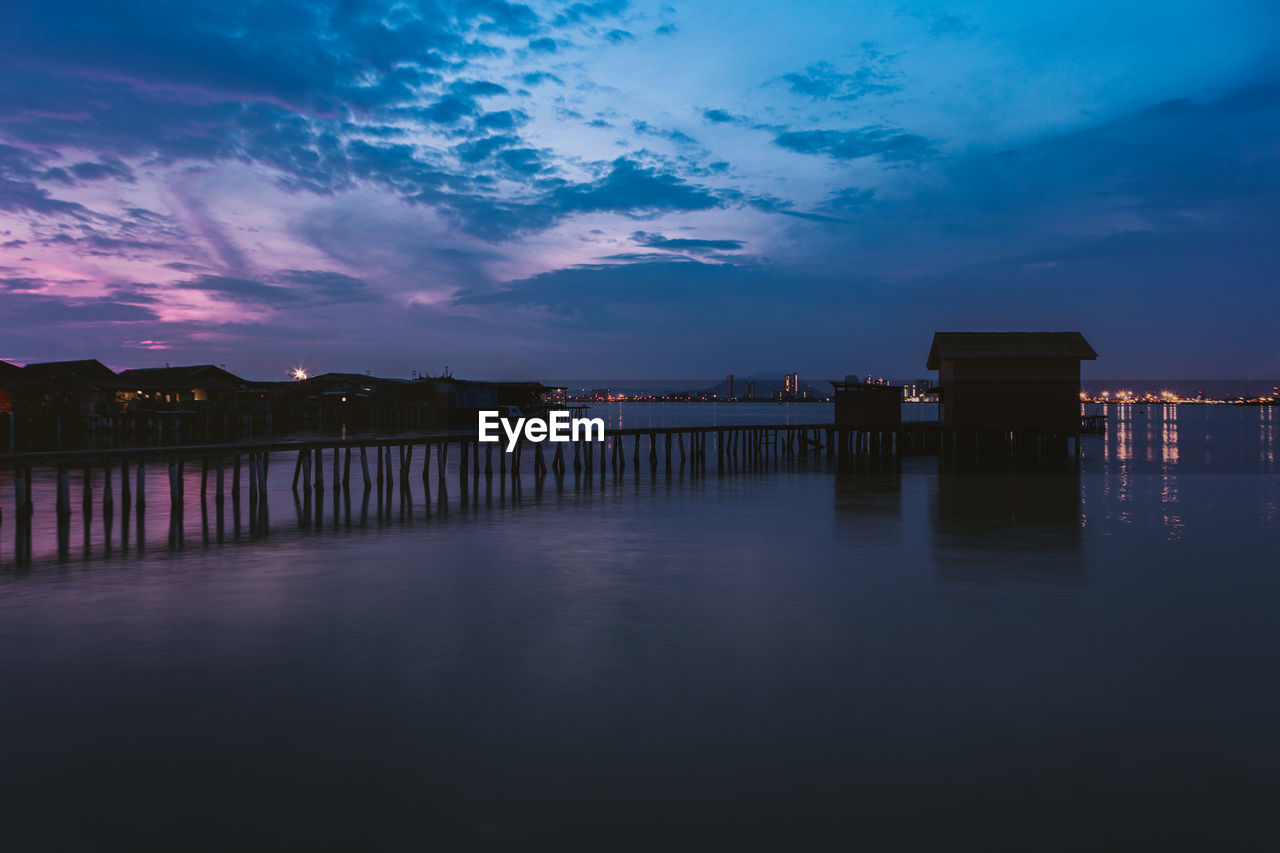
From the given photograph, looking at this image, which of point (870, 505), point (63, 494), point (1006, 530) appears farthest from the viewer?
point (870, 505)

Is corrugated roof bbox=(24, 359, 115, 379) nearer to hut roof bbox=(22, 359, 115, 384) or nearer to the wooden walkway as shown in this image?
hut roof bbox=(22, 359, 115, 384)

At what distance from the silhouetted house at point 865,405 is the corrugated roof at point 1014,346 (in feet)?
14.0

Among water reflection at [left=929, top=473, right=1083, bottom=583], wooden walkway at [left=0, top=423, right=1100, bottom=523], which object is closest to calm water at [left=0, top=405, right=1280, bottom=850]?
water reflection at [left=929, top=473, right=1083, bottom=583]

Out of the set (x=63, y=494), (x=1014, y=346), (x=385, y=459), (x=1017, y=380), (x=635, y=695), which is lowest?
(x=635, y=695)

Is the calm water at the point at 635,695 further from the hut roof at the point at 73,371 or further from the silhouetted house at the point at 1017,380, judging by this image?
the hut roof at the point at 73,371

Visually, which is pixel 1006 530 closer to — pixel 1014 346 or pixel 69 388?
pixel 1014 346

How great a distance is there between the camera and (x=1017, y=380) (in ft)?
153

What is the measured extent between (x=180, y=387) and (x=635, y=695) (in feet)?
219

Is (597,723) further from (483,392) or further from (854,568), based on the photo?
(483,392)

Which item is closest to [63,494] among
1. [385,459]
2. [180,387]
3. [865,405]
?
[385,459]

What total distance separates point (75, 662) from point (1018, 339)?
48624 mm

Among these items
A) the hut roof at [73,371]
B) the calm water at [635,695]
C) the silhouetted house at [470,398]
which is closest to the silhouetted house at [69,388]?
the hut roof at [73,371]

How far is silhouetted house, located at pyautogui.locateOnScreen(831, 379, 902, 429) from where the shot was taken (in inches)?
1984

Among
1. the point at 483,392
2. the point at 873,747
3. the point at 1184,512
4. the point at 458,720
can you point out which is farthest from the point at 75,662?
the point at 483,392
